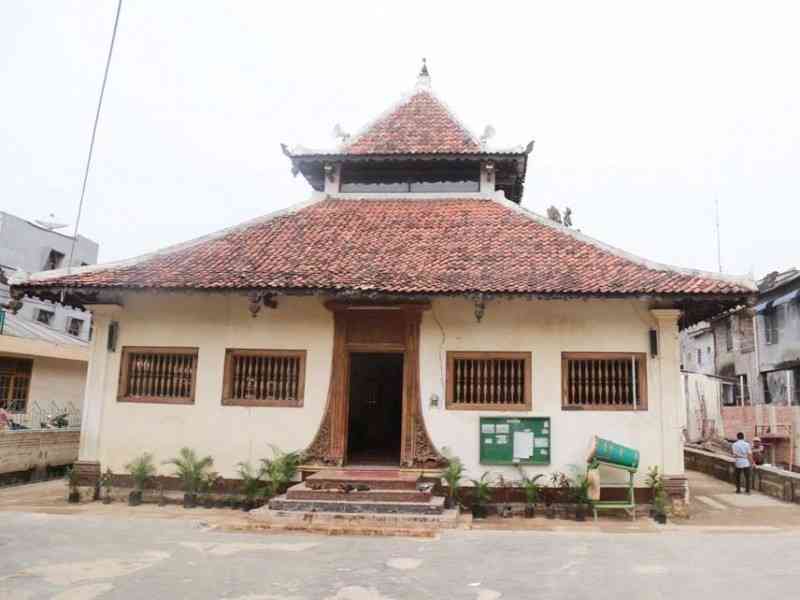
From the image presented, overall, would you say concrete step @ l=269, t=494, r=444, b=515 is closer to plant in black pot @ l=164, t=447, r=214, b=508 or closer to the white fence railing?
plant in black pot @ l=164, t=447, r=214, b=508

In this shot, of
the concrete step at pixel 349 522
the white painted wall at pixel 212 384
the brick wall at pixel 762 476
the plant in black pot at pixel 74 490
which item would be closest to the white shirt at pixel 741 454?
the brick wall at pixel 762 476

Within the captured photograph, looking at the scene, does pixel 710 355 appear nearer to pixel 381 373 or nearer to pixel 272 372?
pixel 381 373

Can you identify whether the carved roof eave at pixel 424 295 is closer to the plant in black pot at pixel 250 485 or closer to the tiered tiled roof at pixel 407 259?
the tiered tiled roof at pixel 407 259

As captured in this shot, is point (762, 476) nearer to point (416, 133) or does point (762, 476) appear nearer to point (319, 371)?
point (319, 371)

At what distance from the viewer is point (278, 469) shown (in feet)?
33.4

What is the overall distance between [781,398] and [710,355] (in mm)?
7043

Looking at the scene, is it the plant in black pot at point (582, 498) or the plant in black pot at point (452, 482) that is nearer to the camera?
the plant in black pot at point (582, 498)

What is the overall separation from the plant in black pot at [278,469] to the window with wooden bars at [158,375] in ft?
5.86

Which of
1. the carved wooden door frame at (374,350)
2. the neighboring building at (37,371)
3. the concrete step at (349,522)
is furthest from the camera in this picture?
the neighboring building at (37,371)

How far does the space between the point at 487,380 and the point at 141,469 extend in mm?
5830

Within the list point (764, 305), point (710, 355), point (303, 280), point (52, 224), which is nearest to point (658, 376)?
point (303, 280)

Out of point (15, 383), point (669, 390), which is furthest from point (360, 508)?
point (15, 383)

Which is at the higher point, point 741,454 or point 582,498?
point 741,454

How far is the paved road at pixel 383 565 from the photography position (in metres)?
5.63
